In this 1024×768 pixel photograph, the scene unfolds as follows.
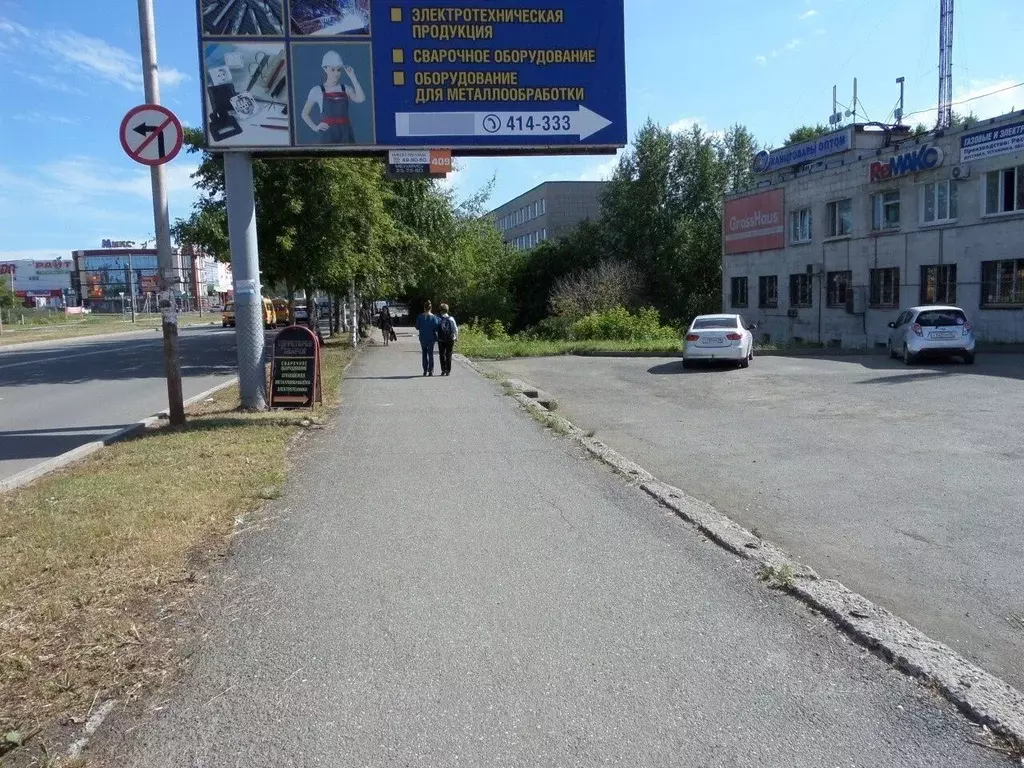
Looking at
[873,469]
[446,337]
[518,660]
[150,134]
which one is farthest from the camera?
[446,337]

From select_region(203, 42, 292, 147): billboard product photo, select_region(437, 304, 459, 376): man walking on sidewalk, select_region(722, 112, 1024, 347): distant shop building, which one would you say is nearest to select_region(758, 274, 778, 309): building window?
select_region(722, 112, 1024, 347): distant shop building

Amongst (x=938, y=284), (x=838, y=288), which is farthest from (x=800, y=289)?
(x=938, y=284)

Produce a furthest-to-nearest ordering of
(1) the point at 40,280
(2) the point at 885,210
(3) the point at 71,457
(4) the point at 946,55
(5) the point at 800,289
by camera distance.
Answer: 1. (1) the point at 40,280
2. (4) the point at 946,55
3. (5) the point at 800,289
4. (2) the point at 885,210
5. (3) the point at 71,457

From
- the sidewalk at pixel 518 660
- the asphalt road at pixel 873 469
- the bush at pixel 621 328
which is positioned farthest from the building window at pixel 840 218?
the sidewalk at pixel 518 660

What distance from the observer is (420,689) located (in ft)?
12.4

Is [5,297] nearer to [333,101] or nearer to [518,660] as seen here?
[333,101]

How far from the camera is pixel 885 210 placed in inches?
1321

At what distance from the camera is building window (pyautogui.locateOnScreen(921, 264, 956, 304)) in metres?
30.2

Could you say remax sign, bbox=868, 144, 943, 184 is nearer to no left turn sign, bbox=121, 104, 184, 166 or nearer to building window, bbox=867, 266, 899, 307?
building window, bbox=867, 266, 899, 307

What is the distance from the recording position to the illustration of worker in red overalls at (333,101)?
39.2 feet

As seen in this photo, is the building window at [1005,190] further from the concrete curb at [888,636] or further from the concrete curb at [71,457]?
the concrete curb at [71,457]

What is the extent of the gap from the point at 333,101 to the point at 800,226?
3157cm

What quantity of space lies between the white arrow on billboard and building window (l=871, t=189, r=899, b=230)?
24722 millimetres

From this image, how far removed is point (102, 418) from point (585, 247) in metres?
46.7
